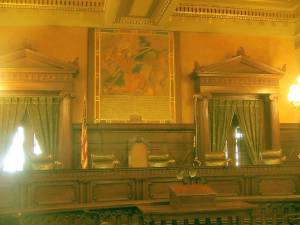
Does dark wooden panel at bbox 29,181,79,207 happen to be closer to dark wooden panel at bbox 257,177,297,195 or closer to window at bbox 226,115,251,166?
dark wooden panel at bbox 257,177,297,195

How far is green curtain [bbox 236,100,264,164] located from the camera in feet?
31.8

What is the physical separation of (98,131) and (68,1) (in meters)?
2.99

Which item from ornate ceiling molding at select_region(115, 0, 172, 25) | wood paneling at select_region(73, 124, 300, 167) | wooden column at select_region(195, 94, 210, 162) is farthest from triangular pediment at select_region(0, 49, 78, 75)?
wooden column at select_region(195, 94, 210, 162)

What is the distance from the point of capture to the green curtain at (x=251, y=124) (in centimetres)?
968

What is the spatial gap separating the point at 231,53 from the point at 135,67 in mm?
2334

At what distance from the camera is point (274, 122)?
9711 millimetres

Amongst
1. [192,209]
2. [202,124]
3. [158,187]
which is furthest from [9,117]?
[192,209]

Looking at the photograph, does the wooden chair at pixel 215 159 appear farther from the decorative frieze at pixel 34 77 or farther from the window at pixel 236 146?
the decorative frieze at pixel 34 77

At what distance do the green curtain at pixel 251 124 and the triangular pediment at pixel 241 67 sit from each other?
2.36 ft

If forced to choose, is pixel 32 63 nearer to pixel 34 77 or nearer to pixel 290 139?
pixel 34 77

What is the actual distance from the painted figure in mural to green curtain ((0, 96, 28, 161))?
6.11 ft

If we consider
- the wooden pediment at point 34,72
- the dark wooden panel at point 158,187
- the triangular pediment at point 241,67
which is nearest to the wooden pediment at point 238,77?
the triangular pediment at point 241,67

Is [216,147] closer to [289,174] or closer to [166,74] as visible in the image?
[166,74]

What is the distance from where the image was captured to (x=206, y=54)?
9906 mm
